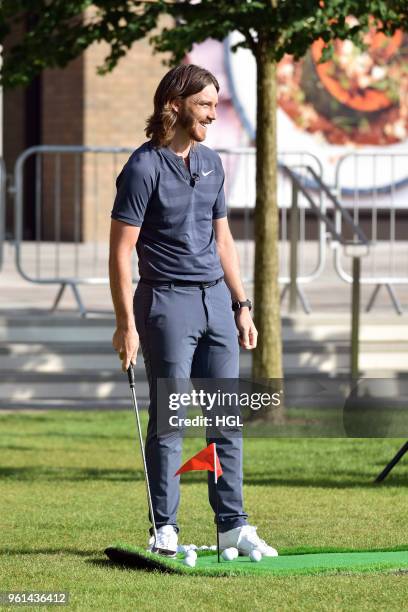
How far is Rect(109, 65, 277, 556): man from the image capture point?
6.41m

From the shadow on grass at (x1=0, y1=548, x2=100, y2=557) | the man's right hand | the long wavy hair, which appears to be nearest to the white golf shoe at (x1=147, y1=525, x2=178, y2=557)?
the shadow on grass at (x1=0, y1=548, x2=100, y2=557)

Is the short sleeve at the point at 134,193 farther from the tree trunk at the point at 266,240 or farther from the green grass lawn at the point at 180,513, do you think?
the tree trunk at the point at 266,240

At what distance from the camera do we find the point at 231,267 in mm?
6707

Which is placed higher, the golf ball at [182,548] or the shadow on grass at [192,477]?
the golf ball at [182,548]

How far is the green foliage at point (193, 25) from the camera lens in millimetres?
10055

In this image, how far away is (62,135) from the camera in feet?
77.6

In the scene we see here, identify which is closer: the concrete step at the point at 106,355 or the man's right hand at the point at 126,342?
the man's right hand at the point at 126,342

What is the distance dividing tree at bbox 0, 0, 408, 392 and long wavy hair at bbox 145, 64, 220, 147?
3.64m

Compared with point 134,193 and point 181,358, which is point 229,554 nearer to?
point 181,358

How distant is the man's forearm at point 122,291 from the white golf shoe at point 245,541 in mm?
928

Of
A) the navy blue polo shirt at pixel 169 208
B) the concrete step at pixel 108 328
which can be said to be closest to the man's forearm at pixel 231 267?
the navy blue polo shirt at pixel 169 208

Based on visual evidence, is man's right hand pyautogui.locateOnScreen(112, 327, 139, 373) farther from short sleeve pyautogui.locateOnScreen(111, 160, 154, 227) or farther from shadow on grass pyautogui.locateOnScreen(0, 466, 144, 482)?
shadow on grass pyautogui.locateOnScreen(0, 466, 144, 482)

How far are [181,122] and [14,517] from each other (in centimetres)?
240

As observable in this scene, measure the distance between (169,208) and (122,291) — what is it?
1.25ft
